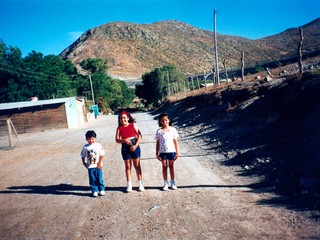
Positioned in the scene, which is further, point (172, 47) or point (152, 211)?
point (172, 47)

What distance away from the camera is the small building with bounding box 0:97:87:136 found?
27.9 m

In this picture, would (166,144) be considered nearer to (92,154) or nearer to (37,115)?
(92,154)

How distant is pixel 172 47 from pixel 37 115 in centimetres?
10291

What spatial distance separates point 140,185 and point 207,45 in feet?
419

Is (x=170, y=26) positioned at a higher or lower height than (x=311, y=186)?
higher

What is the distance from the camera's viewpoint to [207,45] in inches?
4951

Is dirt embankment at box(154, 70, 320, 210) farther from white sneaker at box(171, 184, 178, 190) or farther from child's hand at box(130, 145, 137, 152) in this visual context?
child's hand at box(130, 145, 137, 152)

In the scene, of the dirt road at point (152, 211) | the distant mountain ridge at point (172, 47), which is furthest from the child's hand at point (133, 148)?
the distant mountain ridge at point (172, 47)

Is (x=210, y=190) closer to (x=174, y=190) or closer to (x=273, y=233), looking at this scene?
(x=174, y=190)

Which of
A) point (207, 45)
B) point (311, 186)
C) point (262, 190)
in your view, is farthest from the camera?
point (207, 45)

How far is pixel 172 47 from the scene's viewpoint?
124 metres

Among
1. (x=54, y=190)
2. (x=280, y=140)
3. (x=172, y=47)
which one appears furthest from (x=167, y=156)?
(x=172, y=47)

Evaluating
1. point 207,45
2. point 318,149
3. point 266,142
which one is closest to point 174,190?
point 318,149

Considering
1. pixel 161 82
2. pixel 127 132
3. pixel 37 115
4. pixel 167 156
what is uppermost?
pixel 161 82
